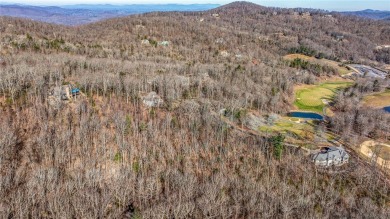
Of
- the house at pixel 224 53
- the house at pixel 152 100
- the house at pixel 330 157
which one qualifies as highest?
the house at pixel 224 53

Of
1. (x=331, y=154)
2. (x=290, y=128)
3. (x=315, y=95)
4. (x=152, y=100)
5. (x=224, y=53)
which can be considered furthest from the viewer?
(x=224, y=53)

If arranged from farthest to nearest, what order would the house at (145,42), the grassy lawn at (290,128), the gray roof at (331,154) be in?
the house at (145,42)
the grassy lawn at (290,128)
the gray roof at (331,154)

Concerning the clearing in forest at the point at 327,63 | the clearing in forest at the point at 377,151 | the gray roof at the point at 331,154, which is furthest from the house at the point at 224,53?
the gray roof at the point at 331,154

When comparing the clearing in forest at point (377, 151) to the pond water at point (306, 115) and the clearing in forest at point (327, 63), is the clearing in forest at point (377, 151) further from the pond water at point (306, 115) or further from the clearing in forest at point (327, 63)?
the clearing in forest at point (327, 63)

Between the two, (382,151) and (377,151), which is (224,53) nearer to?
(382,151)

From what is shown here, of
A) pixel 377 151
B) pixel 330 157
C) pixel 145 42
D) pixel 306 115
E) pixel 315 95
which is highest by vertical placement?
pixel 145 42

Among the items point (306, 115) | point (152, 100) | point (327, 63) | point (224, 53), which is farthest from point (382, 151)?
point (327, 63)

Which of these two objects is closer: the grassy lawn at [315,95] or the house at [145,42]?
the grassy lawn at [315,95]

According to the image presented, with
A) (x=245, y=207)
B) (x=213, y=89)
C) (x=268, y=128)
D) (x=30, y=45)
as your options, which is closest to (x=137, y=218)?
(x=245, y=207)
